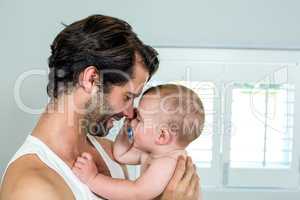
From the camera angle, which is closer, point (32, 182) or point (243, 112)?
point (32, 182)

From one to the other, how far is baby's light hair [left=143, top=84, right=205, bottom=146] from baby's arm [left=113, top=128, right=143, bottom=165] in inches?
5.2

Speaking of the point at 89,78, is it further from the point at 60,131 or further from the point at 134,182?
the point at 134,182

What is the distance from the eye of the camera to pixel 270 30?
6.99 feet

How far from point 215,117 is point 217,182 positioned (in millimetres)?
345

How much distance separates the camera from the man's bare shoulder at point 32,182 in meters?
0.80

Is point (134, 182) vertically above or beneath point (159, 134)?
beneath

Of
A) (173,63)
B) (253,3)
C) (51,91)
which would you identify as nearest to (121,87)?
(51,91)

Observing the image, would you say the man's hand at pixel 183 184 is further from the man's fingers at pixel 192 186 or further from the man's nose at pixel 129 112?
the man's nose at pixel 129 112

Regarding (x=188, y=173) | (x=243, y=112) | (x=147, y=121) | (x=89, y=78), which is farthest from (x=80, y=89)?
(x=243, y=112)

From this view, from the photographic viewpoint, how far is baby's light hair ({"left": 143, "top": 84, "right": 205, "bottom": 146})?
116 centimetres

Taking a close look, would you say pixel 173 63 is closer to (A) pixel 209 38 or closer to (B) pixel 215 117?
(A) pixel 209 38

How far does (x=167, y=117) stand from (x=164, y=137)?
0.06 meters

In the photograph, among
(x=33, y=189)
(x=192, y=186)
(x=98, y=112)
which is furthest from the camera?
(x=192, y=186)

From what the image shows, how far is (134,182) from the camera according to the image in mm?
1140
